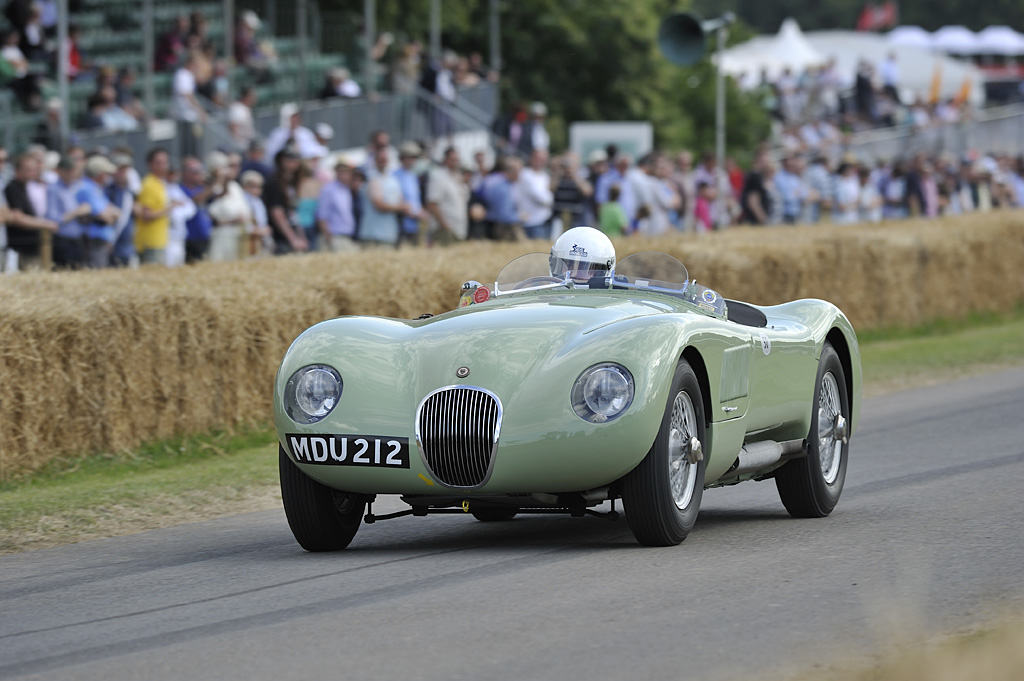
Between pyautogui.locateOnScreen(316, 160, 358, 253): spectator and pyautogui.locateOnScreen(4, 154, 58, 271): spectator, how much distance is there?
124 inches

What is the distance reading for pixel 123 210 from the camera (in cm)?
1549

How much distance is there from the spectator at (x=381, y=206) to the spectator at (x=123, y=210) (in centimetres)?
262

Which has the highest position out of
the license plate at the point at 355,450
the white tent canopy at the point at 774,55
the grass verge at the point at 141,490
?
the white tent canopy at the point at 774,55

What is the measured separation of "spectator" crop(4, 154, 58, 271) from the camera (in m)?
14.5

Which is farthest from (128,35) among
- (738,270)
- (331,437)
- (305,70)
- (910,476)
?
(331,437)

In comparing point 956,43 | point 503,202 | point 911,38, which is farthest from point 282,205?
point 956,43

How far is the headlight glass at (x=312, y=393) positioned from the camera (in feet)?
22.5

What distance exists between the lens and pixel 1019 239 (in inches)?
928

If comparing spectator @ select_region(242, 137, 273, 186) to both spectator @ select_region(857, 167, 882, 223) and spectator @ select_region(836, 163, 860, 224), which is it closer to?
spectator @ select_region(836, 163, 860, 224)

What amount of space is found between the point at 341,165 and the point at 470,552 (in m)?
10.6

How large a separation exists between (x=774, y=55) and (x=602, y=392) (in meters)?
43.8

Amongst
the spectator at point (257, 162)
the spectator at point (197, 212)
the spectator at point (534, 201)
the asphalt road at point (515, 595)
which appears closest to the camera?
the asphalt road at point (515, 595)

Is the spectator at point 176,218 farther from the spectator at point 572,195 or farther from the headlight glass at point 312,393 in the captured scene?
the headlight glass at point 312,393

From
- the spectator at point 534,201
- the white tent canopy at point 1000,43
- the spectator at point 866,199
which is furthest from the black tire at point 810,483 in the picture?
the white tent canopy at point 1000,43
